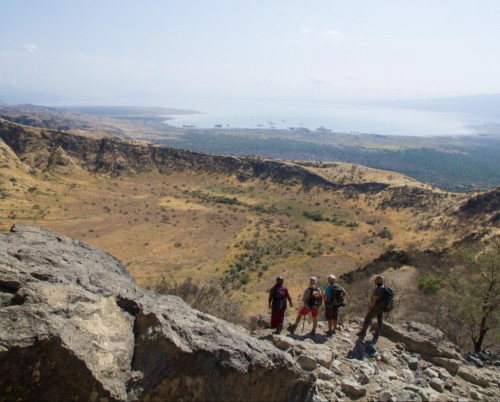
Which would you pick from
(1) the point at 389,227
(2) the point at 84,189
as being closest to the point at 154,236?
(2) the point at 84,189

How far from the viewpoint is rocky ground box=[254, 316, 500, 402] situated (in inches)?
242

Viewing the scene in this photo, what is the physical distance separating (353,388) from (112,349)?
3.86m

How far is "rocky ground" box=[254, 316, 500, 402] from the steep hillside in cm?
1286

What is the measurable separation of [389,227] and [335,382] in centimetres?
4737

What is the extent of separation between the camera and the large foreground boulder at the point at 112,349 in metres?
4.14

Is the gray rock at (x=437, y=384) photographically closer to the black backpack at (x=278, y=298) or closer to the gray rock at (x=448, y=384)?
the gray rock at (x=448, y=384)

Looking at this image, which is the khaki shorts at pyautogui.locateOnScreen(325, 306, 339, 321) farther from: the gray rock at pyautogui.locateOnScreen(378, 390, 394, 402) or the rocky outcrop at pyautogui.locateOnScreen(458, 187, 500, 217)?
the rocky outcrop at pyautogui.locateOnScreen(458, 187, 500, 217)

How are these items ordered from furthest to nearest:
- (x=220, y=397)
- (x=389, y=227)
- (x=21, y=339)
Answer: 1. (x=389, y=227)
2. (x=220, y=397)
3. (x=21, y=339)

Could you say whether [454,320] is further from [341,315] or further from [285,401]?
[285,401]

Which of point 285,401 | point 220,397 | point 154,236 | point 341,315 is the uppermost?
point 220,397

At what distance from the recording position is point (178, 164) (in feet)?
261

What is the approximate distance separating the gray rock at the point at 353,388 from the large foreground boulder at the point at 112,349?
43.7 inches

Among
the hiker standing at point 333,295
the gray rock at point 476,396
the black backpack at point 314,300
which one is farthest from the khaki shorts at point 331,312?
the gray rock at point 476,396

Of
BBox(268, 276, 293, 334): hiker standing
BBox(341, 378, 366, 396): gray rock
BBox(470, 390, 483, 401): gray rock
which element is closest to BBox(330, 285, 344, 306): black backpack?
BBox(268, 276, 293, 334): hiker standing
